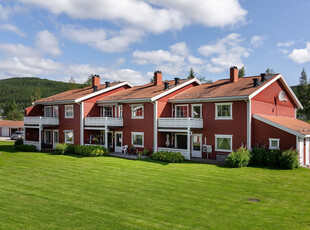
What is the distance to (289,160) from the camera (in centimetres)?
1911

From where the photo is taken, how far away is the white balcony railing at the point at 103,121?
90.8 ft

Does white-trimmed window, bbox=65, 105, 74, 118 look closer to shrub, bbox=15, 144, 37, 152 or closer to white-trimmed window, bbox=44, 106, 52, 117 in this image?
white-trimmed window, bbox=44, 106, 52, 117

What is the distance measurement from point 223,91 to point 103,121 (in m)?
11.9

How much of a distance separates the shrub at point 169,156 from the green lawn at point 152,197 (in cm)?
260

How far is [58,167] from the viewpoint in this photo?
20.2 metres

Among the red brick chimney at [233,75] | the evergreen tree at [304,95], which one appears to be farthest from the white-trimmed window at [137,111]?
the evergreen tree at [304,95]

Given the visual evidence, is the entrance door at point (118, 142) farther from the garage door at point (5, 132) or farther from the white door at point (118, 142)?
the garage door at point (5, 132)

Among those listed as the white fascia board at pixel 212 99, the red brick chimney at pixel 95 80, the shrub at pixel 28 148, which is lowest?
the shrub at pixel 28 148

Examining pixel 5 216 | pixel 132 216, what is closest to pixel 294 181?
pixel 132 216

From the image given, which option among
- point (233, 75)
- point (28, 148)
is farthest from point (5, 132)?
point (233, 75)

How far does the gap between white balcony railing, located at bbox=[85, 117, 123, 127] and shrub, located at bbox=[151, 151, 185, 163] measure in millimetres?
6112

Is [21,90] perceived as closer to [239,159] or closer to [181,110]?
[181,110]

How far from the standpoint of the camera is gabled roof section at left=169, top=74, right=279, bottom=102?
22.6 m

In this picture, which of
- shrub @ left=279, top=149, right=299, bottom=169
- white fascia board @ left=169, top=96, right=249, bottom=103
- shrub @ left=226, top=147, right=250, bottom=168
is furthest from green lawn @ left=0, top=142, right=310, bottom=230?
white fascia board @ left=169, top=96, right=249, bottom=103
